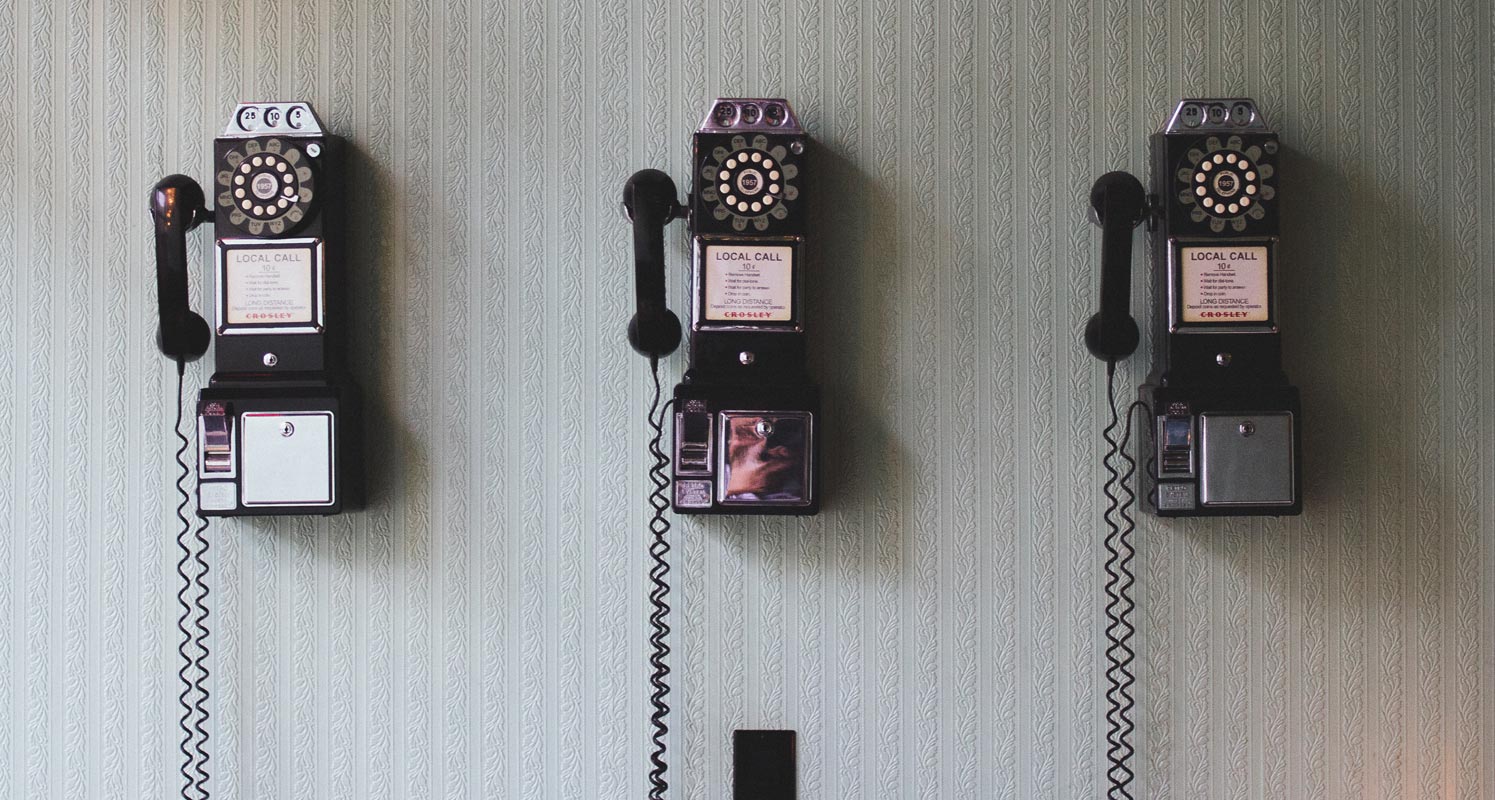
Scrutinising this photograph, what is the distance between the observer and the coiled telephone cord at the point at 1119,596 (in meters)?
A: 1.33

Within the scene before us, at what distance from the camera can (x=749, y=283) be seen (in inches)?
51.0

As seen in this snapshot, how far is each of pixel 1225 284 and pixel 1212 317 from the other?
0.04 meters

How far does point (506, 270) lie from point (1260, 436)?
969 mm


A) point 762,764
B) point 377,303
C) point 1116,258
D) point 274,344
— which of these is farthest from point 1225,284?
point 274,344

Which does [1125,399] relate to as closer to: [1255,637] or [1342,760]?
[1255,637]

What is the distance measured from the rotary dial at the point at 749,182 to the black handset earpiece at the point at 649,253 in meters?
0.06

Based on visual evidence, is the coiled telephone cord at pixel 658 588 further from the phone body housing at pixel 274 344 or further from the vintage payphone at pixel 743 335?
the phone body housing at pixel 274 344

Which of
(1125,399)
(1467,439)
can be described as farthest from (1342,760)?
(1125,399)

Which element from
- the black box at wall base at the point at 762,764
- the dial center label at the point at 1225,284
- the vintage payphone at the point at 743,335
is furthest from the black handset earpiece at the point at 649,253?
the dial center label at the point at 1225,284

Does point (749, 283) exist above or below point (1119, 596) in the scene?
above

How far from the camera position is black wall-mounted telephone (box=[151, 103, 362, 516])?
128 cm

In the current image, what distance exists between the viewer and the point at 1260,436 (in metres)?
1.27

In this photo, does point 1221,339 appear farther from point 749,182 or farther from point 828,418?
point 749,182

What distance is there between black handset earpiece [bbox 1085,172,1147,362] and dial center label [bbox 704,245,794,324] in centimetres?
38
